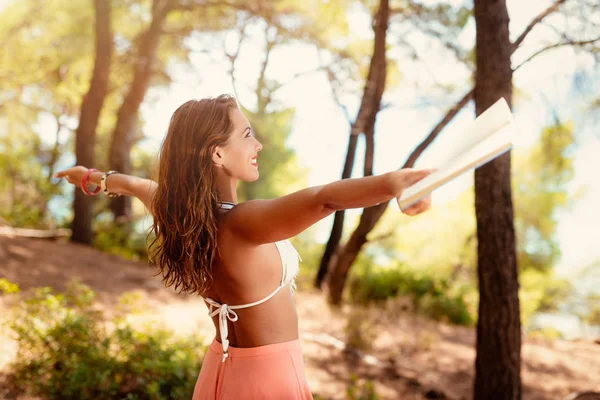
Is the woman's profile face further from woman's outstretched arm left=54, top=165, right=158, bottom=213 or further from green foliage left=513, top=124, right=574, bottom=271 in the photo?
green foliage left=513, top=124, right=574, bottom=271

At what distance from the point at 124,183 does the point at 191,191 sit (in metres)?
0.79

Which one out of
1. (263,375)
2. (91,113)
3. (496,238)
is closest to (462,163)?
(263,375)

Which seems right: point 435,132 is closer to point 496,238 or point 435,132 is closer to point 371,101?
point 371,101

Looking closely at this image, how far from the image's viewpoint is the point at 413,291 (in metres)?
8.80

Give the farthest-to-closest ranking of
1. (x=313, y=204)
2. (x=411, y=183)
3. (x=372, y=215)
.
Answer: (x=372, y=215) < (x=313, y=204) < (x=411, y=183)

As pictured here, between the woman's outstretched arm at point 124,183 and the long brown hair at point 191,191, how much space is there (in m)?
0.28

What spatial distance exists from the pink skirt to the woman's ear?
53 centimetres

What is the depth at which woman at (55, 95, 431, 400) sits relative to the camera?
59.1 inches

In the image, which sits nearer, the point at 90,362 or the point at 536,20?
the point at 90,362

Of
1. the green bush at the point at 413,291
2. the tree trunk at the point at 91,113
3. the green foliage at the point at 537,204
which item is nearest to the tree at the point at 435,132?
→ the green bush at the point at 413,291

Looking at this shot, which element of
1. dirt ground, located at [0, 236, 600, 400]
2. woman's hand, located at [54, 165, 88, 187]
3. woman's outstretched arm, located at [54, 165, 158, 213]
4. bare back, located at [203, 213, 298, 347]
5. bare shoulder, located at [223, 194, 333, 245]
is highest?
woman's hand, located at [54, 165, 88, 187]

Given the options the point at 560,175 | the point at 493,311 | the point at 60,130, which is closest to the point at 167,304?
the point at 493,311

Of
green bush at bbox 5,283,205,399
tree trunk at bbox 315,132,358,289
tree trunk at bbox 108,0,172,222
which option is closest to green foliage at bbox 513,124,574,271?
tree trunk at bbox 315,132,358,289

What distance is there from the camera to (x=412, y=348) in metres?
5.74
